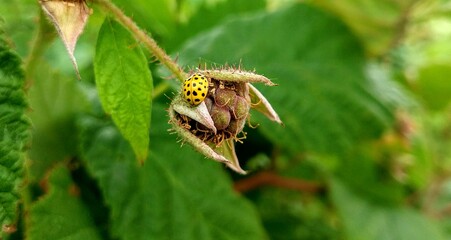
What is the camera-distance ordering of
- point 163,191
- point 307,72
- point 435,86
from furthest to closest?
point 435,86 < point 307,72 < point 163,191

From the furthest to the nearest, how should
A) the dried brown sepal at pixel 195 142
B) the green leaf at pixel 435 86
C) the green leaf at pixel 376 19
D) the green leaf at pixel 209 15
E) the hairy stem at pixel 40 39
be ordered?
1. the green leaf at pixel 435 86
2. the green leaf at pixel 376 19
3. the green leaf at pixel 209 15
4. the hairy stem at pixel 40 39
5. the dried brown sepal at pixel 195 142

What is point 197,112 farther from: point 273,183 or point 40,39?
point 273,183

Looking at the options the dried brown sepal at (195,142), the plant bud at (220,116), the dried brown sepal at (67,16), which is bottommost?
the dried brown sepal at (195,142)

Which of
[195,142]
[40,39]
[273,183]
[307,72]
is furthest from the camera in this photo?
[273,183]

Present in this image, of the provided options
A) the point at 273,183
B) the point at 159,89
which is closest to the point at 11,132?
the point at 159,89

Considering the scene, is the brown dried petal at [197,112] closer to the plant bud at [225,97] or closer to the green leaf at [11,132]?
the plant bud at [225,97]

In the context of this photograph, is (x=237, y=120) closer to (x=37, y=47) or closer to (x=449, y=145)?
(x=37, y=47)

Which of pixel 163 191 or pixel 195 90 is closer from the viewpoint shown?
pixel 195 90

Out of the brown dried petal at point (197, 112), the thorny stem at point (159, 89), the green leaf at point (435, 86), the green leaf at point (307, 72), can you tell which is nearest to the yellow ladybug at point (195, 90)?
the brown dried petal at point (197, 112)
